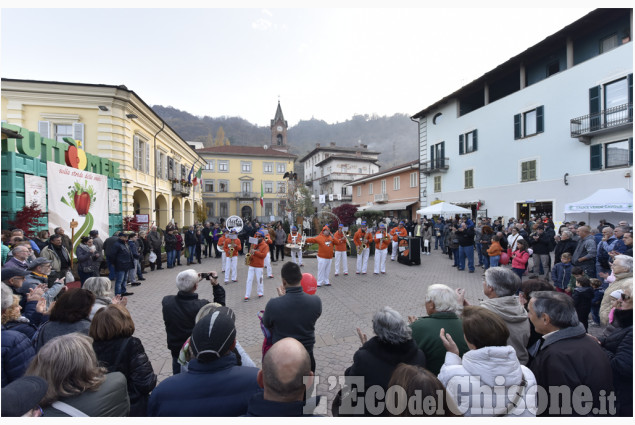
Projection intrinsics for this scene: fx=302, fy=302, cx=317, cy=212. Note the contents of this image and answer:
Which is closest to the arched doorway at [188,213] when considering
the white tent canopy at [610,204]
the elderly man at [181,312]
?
the elderly man at [181,312]

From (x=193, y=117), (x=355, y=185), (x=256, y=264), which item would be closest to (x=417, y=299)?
(x=256, y=264)

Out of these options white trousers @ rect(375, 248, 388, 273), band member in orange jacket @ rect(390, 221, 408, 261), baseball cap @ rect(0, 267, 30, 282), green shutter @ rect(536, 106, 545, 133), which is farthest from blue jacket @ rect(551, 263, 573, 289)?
green shutter @ rect(536, 106, 545, 133)

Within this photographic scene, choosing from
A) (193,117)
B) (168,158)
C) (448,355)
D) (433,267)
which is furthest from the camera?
(193,117)

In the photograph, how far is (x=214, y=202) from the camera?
49.7m

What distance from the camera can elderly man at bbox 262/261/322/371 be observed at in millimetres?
3217

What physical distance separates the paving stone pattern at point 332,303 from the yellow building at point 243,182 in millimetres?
37792

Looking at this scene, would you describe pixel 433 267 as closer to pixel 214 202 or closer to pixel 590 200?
pixel 590 200

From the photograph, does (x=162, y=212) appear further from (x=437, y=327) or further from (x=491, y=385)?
(x=491, y=385)

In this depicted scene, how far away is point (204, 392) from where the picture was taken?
1953mm

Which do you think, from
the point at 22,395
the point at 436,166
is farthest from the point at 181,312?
the point at 436,166

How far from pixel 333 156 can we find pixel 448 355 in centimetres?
5018

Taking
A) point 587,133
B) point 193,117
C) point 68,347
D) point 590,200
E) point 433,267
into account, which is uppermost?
point 193,117

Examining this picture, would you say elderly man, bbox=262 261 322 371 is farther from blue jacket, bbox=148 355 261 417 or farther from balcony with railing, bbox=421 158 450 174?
balcony with railing, bbox=421 158 450 174

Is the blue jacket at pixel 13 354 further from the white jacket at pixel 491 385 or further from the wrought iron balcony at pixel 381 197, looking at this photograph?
the wrought iron balcony at pixel 381 197
